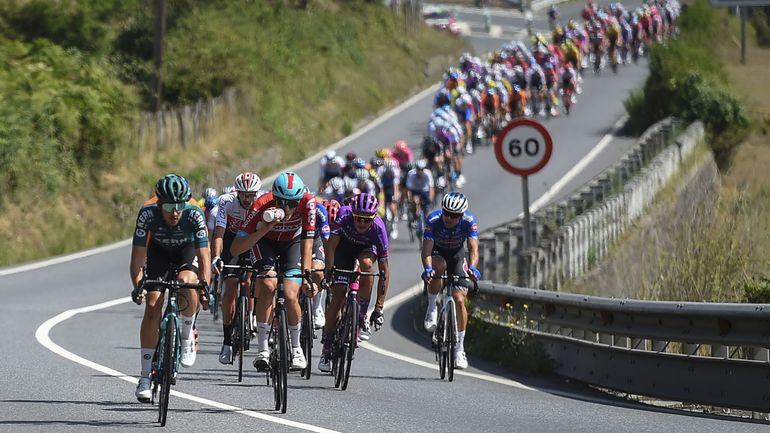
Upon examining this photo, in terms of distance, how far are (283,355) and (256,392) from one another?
1388 mm

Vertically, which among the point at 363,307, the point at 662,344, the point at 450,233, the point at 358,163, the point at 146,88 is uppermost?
the point at 146,88

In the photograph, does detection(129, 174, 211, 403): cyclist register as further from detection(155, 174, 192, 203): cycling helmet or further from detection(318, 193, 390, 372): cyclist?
detection(318, 193, 390, 372): cyclist

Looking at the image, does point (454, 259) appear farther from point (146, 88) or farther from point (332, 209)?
point (146, 88)

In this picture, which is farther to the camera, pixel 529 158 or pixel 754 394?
pixel 529 158

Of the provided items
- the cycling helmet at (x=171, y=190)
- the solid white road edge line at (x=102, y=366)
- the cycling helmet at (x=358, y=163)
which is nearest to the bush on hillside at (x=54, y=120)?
the cycling helmet at (x=358, y=163)

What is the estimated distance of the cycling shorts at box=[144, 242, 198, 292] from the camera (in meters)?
11.8

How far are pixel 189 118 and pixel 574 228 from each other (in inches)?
728

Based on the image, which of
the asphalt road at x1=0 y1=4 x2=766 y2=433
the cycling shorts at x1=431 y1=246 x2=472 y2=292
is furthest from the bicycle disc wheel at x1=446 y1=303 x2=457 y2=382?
the cycling shorts at x1=431 y1=246 x2=472 y2=292

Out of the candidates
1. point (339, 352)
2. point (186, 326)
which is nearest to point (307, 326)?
point (339, 352)

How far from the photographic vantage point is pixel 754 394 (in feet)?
40.4

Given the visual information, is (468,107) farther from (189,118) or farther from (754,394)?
(754,394)

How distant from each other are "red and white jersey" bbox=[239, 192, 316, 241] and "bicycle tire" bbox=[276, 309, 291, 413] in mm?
859

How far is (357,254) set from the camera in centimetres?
1463

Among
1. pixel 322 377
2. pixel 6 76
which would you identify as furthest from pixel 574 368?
pixel 6 76
